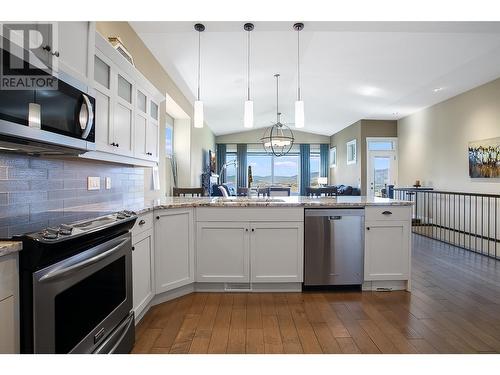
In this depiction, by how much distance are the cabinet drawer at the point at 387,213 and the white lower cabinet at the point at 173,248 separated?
1702 millimetres

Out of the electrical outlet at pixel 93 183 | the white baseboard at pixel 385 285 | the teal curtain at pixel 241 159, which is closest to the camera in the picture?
the electrical outlet at pixel 93 183

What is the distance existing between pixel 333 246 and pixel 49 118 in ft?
7.93

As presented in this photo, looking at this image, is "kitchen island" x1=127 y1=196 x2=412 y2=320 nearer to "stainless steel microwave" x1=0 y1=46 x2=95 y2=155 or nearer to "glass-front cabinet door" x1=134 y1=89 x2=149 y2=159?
"glass-front cabinet door" x1=134 y1=89 x2=149 y2=159

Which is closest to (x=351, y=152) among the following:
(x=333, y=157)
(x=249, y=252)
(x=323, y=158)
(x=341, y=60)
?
(x=333, y=157)

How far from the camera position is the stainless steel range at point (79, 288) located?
3.48 feet

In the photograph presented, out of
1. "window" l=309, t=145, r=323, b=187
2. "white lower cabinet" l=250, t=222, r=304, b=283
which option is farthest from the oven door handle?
"window" l=309, t=145, r=323, b=187

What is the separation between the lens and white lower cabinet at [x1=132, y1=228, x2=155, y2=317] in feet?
6.91

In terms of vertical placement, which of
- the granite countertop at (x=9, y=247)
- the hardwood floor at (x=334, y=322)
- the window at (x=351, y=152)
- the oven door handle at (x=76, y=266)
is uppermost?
the window at (x=351, y=152)

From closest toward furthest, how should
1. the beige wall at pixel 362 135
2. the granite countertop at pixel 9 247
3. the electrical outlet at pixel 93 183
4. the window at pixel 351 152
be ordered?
the granite countertop at pixel 9 247, the electrical outlet at pixel 93 183, the beige wall at pixel 362 135, the window at pixel 351 152

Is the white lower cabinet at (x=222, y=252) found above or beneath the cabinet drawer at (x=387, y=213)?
beneath

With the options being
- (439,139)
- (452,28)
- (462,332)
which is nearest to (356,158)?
(439,139)

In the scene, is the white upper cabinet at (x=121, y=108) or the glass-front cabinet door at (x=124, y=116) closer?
the white upper cabinet at (x=121, y=108)

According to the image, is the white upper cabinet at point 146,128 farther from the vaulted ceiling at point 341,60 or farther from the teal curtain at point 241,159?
the teal curtain at point 241,159

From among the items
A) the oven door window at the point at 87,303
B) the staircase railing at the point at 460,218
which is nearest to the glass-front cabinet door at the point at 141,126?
the oven door window at the point at 87,303
